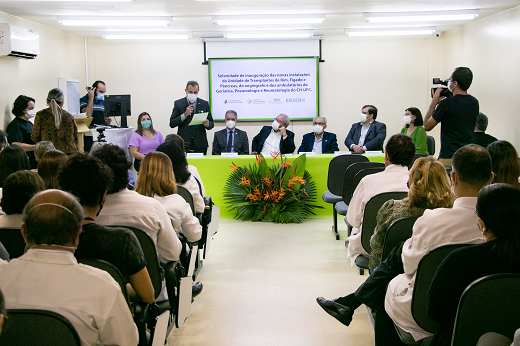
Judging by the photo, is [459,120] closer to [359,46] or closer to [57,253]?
[57,253]

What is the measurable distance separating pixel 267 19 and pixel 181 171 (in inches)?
161

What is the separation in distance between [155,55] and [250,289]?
6462 millimetres

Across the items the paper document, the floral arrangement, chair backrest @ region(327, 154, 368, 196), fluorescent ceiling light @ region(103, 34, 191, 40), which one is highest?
fluorescent ceiling light @ region(103, 34, 191, 40)

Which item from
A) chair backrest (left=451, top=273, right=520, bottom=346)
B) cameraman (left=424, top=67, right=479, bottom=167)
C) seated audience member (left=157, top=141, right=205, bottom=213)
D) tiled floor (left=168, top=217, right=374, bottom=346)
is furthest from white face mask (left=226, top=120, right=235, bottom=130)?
chair backrest (left=451, top=273, right=520, bottom=346)

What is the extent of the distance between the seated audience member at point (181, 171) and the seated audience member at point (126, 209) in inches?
41.6

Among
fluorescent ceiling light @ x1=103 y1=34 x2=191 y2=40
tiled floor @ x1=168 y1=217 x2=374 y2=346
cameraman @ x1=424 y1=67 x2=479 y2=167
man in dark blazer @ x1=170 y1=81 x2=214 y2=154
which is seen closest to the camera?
tiled floor @ x1=168 y1=217 x2=374 y2=346

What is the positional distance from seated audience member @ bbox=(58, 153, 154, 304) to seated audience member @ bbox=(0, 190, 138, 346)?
31cm

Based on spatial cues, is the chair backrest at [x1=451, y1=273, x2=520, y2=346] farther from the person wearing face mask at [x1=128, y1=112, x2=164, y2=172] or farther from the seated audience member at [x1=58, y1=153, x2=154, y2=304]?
the person wearing face mask at [x1=128, y1=112, x2=164, y2=172]

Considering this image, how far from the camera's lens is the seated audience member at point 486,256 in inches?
62.6

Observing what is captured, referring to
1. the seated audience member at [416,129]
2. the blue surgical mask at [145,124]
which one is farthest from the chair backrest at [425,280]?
the blue surgical mask at [145,124]

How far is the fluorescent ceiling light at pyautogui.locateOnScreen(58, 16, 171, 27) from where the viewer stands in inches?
269

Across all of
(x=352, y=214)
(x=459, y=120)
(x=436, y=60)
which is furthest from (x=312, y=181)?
(x=436, y=60)

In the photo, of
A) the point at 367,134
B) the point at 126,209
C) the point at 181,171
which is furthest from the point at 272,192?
the point at 126,209

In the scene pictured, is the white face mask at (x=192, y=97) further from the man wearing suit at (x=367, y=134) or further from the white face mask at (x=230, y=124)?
the man wearing suit at (x=367, y=134)
